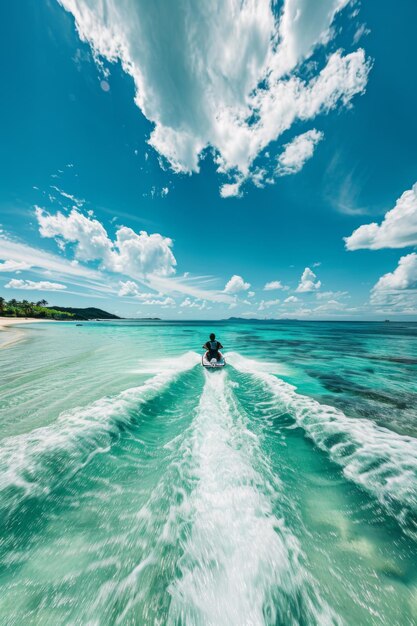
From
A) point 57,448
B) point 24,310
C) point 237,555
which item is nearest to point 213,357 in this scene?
point 57,448

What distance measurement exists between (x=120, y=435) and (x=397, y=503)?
20.0 feet

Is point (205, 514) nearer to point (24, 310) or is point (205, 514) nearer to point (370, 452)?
point (370, 452)

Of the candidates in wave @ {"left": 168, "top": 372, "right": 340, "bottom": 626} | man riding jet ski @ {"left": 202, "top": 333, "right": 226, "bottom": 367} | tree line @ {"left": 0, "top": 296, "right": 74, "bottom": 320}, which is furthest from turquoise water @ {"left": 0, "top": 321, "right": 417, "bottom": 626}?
tree line @ {"left": 0, "top": 296, "right": 74, "bottom": 320}

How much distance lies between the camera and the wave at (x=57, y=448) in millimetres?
3711

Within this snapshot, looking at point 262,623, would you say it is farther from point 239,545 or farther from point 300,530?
point 300,530

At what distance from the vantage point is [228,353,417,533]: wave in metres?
3.75

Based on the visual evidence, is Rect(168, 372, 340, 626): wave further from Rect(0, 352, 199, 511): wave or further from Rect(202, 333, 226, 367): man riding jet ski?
Rect(202, 333, 226, 367): man riding jet ski

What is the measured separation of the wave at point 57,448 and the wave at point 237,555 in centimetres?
238

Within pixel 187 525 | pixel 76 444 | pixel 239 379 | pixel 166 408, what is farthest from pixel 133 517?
pixel 239 379

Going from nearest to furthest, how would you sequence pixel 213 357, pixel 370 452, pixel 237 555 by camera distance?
pixel 237 555 < pixel 370 452 < pixel 213 357

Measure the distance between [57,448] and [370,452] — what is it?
7296 mm

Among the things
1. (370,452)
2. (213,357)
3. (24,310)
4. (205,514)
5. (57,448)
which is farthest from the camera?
(24,310)

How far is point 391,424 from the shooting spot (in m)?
6.36

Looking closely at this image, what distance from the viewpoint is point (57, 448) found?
4.61m
